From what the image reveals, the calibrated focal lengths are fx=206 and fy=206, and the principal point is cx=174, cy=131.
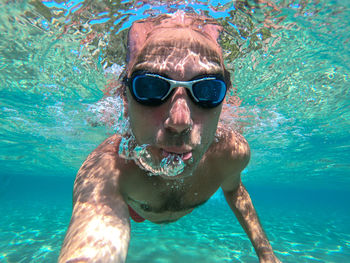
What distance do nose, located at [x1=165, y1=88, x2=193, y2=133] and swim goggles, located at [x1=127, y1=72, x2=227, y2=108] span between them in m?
0.08

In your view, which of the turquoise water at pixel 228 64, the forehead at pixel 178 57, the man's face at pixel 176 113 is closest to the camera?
the man's face at pixel 176 113

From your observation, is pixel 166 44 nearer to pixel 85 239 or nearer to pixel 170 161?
pixel 170 161

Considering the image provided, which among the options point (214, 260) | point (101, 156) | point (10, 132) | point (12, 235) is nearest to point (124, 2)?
point (101, 156)

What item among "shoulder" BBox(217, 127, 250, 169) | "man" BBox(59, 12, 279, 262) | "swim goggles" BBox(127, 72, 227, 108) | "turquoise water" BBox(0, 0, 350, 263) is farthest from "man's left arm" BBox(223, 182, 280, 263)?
"turquoise water" BBox(0, 0, 350, 263)

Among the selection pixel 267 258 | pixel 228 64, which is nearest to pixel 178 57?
pixel 267 258

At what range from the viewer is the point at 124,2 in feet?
16.4

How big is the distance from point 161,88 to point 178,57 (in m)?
0.46

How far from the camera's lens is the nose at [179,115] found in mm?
1955

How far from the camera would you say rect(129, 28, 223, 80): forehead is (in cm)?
222

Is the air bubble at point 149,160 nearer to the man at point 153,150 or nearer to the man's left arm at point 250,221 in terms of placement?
the man at point 153,150

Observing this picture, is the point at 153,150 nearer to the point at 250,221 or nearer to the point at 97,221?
the point at 97,221

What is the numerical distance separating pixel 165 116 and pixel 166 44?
992 millimetres

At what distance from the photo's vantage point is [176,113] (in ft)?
6.54

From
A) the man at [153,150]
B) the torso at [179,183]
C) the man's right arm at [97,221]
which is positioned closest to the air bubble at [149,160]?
the man at [153,150]
